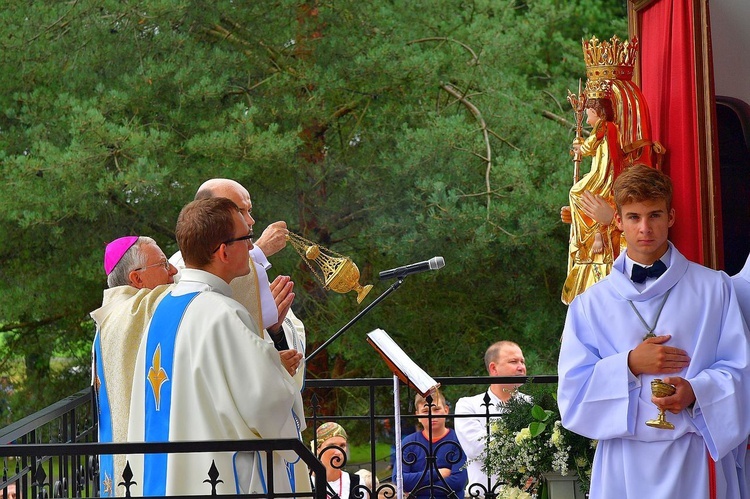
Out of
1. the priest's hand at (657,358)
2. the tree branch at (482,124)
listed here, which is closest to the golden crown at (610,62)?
the priest's hand at (657,358)

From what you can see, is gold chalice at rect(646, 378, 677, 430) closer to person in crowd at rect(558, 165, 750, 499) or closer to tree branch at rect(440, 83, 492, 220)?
person in crowd at rect(558, 165, 750, 499)

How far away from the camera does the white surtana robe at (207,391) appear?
3119 mm

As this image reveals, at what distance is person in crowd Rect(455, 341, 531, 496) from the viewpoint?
5593 millimetres

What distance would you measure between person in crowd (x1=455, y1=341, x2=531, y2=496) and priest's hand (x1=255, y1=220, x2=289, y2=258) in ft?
4.47

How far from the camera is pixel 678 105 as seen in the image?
4188mm

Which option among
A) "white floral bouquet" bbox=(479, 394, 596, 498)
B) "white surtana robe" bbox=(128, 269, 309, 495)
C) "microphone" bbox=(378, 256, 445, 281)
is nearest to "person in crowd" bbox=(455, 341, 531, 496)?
"white floral bouquet" bbox=(479, 394, 596, 498)

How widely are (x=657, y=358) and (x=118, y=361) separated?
6.45ft

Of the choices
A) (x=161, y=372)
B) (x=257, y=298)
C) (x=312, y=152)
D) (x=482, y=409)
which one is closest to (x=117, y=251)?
(x=257, y=298)

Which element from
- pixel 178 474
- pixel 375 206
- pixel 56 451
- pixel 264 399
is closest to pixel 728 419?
pixel 264 399

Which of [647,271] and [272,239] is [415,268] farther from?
[647,271]

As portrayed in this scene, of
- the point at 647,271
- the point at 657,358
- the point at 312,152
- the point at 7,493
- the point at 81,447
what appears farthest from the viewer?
the point at 312,152

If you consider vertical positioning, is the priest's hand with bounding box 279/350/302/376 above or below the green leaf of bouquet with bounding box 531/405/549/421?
above

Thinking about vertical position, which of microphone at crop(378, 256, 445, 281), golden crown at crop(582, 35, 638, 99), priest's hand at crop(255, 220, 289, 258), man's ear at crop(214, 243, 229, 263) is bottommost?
man's ear at crop(214, 243, 229, 263)

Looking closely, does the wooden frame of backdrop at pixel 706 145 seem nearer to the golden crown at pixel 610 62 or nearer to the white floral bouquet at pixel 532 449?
the golden crown at pixel 610 62
